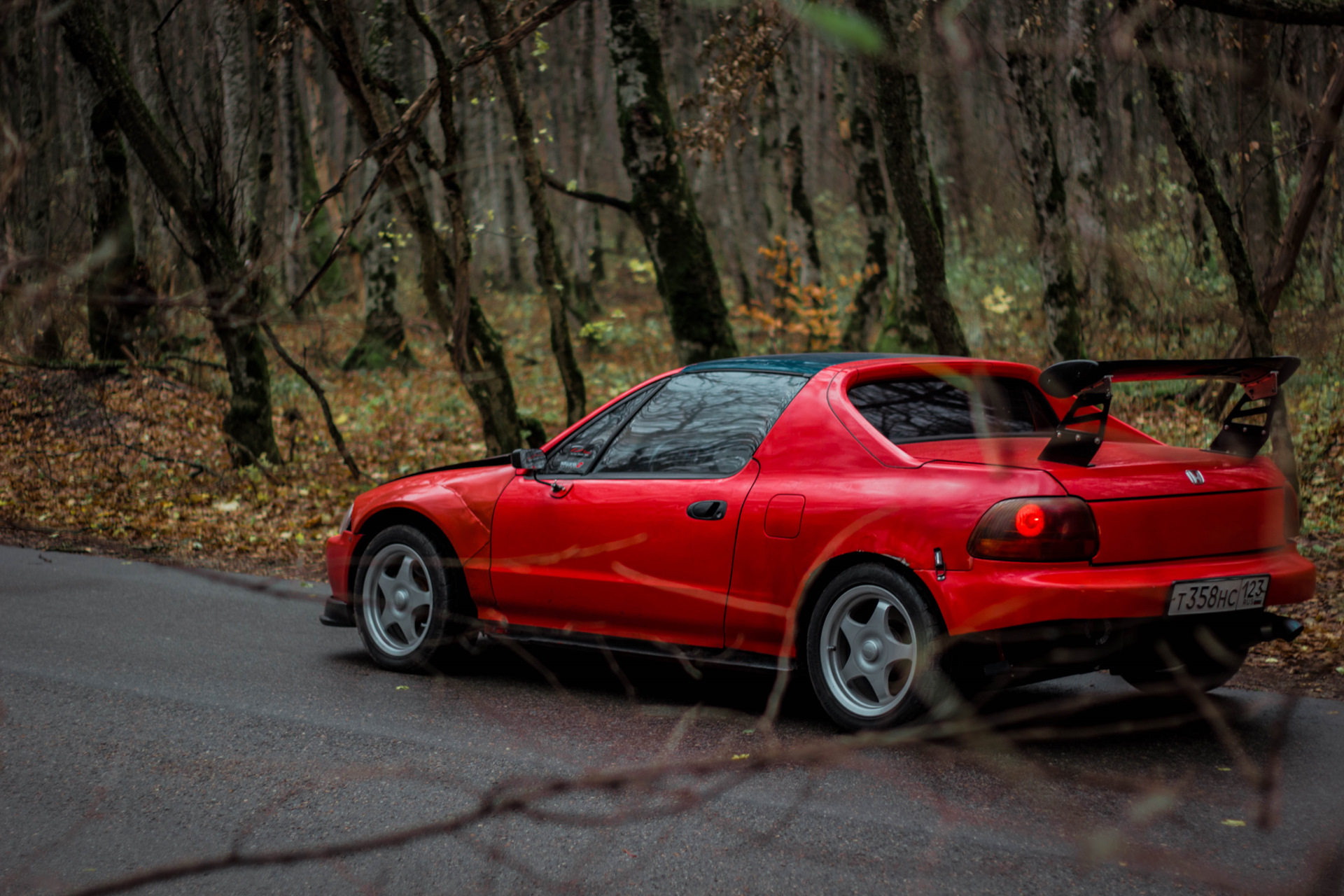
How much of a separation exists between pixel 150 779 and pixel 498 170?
109 ft

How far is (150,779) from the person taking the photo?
4.28m

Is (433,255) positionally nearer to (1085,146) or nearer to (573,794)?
(573,794)

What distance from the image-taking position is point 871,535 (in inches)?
181

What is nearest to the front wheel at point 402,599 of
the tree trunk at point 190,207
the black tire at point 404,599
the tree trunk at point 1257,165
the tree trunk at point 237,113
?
the black tire at point 404,599

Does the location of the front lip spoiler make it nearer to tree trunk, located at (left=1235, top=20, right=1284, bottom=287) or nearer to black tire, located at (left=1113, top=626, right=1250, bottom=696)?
black tire, located at (left=1113, top=626, right=1250, bottom=696)

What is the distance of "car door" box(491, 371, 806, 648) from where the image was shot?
512 centimetres

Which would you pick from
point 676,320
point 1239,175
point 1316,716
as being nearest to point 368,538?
point 1316,716

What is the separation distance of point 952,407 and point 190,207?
9451mm

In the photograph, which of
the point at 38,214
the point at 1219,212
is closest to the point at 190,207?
the point at 38,214

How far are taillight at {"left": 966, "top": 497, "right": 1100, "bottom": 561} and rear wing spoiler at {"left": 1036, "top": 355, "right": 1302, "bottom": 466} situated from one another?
231 mm

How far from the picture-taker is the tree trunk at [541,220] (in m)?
11.9

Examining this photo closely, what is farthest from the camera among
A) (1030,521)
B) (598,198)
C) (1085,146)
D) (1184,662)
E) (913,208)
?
(1085,146)

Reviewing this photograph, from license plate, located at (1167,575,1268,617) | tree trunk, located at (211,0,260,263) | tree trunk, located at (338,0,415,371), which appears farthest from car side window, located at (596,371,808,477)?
tree trunk, located at (338,0,415,371)

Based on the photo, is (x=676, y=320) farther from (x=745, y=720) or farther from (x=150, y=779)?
(x=150, y=779)
